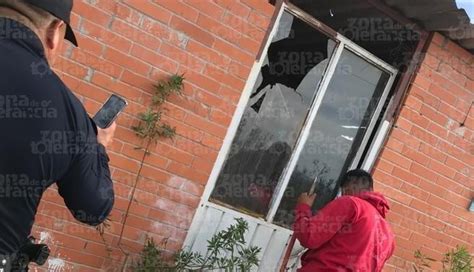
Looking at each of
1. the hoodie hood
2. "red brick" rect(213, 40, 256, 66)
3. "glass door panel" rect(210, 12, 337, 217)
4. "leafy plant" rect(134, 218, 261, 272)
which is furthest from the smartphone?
the hoodie hood

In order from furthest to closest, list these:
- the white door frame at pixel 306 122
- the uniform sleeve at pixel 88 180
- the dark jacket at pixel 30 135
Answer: the white door frame at pixel 306 122 < the uniform sleeve at pixel 88 180 < the dark jacket at pixel 30 135

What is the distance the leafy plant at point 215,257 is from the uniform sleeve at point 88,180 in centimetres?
168

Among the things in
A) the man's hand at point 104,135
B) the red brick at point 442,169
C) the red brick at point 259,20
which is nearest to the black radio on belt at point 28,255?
the man's hand at point 104,135

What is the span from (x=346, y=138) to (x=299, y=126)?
0.55m

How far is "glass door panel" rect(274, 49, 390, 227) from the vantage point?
4.31m

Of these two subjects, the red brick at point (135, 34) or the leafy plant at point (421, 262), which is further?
the leafy plant at point (421, 262)

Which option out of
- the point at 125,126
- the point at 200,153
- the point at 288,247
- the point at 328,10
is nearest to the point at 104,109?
the point at 125,126

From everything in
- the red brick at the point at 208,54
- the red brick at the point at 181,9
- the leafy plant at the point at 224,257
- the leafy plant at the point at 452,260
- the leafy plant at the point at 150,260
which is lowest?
the leafy plant at the point at 150,260

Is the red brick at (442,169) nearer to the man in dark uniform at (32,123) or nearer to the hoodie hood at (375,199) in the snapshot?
the hoodie hood at (375,199)

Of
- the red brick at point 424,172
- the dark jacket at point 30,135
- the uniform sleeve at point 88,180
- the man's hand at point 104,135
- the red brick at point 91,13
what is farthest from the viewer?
the red brick at point 424,172

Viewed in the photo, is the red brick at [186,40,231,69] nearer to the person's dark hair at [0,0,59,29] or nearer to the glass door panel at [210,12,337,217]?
the glass door panel at [210,12,337,217]

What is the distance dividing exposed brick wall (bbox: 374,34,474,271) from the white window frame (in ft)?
0.89

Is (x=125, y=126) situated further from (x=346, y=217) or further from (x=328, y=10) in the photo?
(x=328, y=10)

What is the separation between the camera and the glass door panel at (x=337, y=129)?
4.31 m
